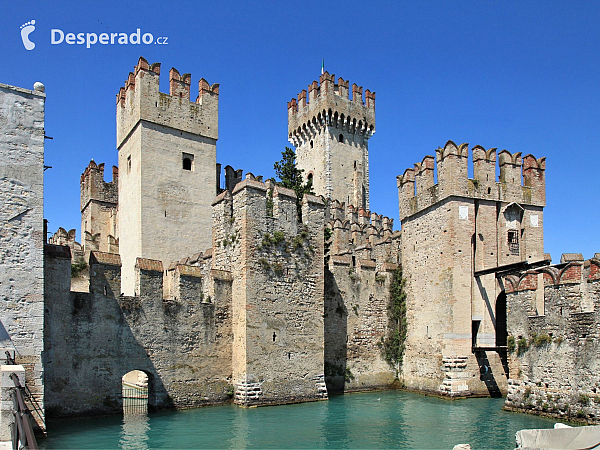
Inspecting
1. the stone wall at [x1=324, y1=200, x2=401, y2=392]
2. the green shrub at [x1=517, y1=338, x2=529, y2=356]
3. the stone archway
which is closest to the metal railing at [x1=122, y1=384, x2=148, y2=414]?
the stone archway

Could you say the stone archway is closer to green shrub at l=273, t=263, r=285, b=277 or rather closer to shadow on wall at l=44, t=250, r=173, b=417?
shadow on wall at l=44, t=250, r=173, b=417

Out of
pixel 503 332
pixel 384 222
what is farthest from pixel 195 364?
pixel 384 222

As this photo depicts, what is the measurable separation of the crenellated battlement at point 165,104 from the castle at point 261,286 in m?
0.06

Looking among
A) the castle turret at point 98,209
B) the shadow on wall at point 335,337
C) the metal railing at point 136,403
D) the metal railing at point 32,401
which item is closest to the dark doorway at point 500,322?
the shadow on wall at point 335,337

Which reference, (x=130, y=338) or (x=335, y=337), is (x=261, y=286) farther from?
(x=335, y=337)

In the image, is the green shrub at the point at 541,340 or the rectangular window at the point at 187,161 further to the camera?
the rectangular window at the point at 187,161

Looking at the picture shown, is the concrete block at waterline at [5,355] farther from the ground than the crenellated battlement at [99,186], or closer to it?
closer to it

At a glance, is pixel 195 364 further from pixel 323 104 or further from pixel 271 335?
pixel 323 104

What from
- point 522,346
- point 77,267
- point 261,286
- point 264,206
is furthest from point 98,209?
point 522,346

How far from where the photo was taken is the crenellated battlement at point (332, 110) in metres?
46.1

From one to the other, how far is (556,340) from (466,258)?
206 inches

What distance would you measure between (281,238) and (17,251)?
847 centimetres

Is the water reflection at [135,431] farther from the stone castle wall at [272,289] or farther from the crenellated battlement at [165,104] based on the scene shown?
the crenellated battlement at [165,104]

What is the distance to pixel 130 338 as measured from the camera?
17750 mm
